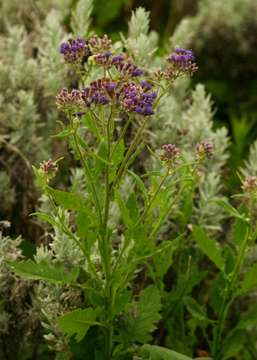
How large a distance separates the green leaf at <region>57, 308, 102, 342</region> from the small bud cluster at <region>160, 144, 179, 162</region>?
1.32 ft

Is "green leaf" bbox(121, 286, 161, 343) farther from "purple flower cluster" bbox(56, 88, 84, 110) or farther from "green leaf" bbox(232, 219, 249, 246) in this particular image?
"purple flower cluster" bbox(56, 88, 84, 110)

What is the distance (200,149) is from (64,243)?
48cm

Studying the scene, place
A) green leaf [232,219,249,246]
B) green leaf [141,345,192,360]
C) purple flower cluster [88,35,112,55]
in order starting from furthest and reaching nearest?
green leaf [232,219,249,246] < green leaf [141,345,192,360] < purple flower cluster [88,35,112,55]

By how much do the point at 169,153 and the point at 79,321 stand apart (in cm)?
45

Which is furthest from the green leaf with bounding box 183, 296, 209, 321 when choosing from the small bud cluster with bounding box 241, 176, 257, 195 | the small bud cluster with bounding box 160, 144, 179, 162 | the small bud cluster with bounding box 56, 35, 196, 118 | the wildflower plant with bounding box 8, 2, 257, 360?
the small bud cluster with bounding box 56, 35, 196, 118

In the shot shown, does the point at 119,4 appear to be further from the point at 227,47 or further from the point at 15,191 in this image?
the point at 15,191

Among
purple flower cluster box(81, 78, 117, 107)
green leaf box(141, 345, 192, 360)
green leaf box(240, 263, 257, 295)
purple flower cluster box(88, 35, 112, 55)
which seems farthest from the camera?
green leaf box(240, 263, 257, 295)

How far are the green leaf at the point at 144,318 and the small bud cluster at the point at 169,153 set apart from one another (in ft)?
1.40

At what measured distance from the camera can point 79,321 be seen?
176 centimetres

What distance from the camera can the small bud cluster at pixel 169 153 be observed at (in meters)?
1.65

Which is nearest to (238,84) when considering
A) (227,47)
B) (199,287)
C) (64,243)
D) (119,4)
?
(227,47)

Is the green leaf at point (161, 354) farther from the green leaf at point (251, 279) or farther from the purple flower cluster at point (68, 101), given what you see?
the purple flower cluster at point (68, 101)

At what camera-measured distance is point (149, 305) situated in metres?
1.93

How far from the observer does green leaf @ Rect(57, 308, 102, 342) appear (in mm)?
1734
